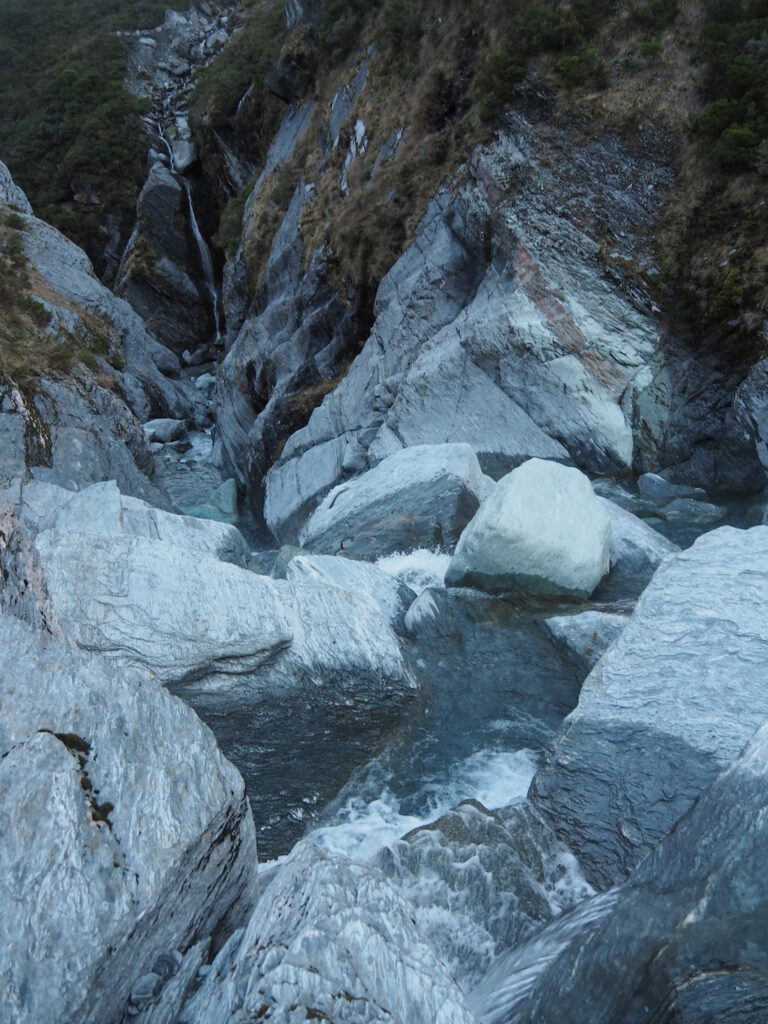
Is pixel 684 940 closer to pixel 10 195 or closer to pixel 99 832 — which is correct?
pixel 99 832

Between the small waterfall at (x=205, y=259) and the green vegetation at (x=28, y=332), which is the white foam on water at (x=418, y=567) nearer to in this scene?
the green vegetation at (x=28, y=332)

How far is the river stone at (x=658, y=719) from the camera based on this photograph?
554 cm

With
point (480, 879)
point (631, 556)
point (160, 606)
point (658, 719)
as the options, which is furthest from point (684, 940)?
point (631, 556)

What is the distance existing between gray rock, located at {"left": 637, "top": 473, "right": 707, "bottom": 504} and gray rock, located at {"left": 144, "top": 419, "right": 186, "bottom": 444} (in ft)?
63.0

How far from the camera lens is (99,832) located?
3389mm

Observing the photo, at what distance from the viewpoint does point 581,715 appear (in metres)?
6.26

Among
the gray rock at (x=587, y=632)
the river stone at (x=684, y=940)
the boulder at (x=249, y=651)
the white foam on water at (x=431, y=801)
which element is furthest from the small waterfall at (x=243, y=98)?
the river stone at (x=684, y=940)

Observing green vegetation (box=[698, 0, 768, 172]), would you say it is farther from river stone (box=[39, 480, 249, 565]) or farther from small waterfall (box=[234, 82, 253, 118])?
small waterfall (box=[234, 82, 253, 118])

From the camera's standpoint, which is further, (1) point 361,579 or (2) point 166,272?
(2) point 166,272

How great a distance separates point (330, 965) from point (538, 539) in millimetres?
6923

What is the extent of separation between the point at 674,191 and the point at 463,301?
5683mm

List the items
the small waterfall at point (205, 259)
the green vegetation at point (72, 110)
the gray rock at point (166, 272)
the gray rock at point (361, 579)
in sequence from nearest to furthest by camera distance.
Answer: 1. the gray rock at point (361, 579)
2. the gray rock at point (166, 272)
3. the small waterfall at point (205, 259)
4. the green vegetation at point (72, 110)

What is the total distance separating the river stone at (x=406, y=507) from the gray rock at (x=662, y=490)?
4220 millimetres

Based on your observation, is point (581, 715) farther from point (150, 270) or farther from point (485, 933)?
point (150, 270)
